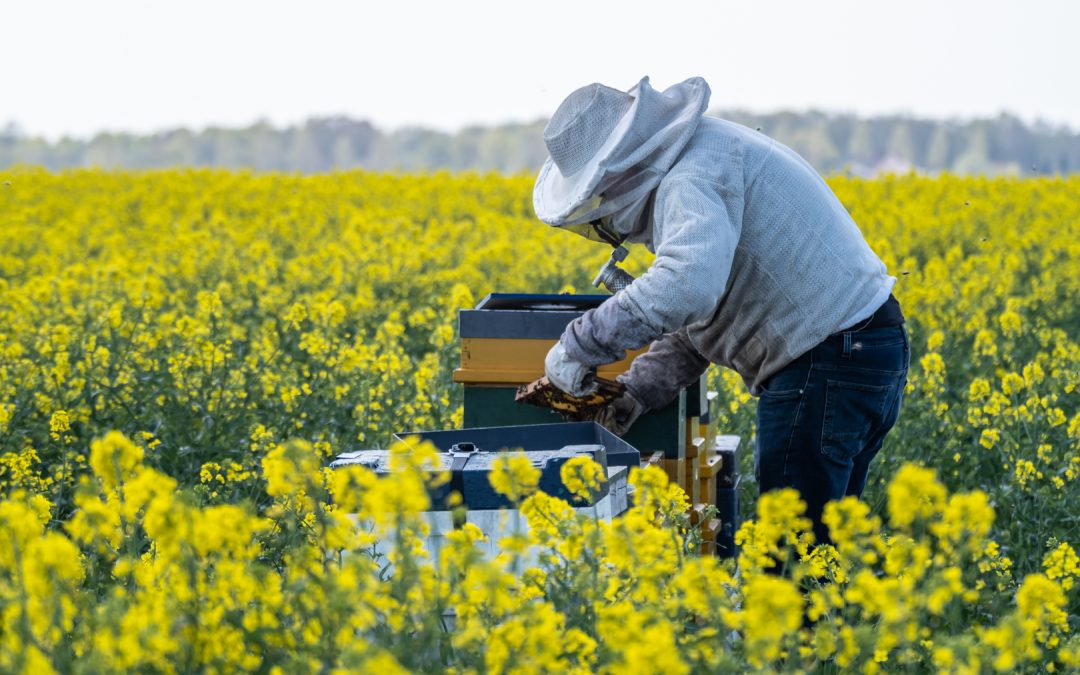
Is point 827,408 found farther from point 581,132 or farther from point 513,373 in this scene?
point 581,132

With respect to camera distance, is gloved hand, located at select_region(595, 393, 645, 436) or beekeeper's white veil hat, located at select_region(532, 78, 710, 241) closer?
beekeeper's white veil hat, located at select_region(532, 78, 710, 241)

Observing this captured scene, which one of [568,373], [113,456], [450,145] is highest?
[113,456]

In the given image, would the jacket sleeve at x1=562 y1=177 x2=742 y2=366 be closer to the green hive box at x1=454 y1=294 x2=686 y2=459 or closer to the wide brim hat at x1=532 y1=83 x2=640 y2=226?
the wide brim hat at x1=532 y1=83 x2=640 y2=226

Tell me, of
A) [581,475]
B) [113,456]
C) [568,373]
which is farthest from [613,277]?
[113,456]

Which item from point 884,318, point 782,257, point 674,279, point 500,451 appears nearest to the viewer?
point 500,451

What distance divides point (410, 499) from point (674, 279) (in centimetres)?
136

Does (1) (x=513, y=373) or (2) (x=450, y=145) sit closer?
(1) (x=513, y=373)

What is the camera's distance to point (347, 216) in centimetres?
1355

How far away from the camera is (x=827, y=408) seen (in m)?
3.42

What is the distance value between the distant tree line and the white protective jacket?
88.2ft

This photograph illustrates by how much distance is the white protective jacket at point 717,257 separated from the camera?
10.3 feet

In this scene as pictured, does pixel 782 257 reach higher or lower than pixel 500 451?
higher

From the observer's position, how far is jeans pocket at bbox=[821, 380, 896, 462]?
3.42 m

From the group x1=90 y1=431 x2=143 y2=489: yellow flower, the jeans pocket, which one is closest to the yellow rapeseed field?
x1=90 y1=431 x2=143 y2=489: yellow flower
